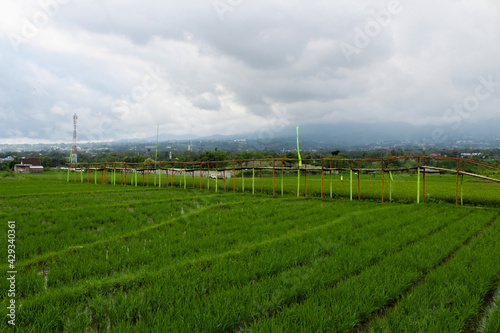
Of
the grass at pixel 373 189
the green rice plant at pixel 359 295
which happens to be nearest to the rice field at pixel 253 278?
the green rice plant at pixel 359 295

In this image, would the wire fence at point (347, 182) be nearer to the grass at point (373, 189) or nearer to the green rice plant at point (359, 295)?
the grass at point (373, 189)

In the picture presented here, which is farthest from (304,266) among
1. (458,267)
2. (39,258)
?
(39,258)

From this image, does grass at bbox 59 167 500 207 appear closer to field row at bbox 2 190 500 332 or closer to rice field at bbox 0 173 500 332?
rice field at bbox 0 173 500 332

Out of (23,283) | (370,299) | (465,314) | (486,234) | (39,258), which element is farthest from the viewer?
(486,234)

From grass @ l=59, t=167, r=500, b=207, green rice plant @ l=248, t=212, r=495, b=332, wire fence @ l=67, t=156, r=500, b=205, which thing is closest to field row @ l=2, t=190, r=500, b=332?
green rice plant @ l=248, t=212, r=495, b=332

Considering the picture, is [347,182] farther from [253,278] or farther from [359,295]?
[359,295]

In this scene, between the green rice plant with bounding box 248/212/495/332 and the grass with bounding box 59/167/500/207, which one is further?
the grass with bounding box 59/167/500/207

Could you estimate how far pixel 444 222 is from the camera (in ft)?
28.0

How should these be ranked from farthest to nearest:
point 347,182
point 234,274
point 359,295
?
point 347,182, point 234,274, point 359,295

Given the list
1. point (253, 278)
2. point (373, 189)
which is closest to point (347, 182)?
point (373, 189)

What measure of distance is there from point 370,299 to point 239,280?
1.78 metres

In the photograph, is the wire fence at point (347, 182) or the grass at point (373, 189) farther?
the grass at point (373, 189)

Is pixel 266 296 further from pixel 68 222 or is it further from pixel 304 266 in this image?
pixel 68 222

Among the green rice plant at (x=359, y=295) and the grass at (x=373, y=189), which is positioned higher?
the green rice plant at (x=359, y=295)
